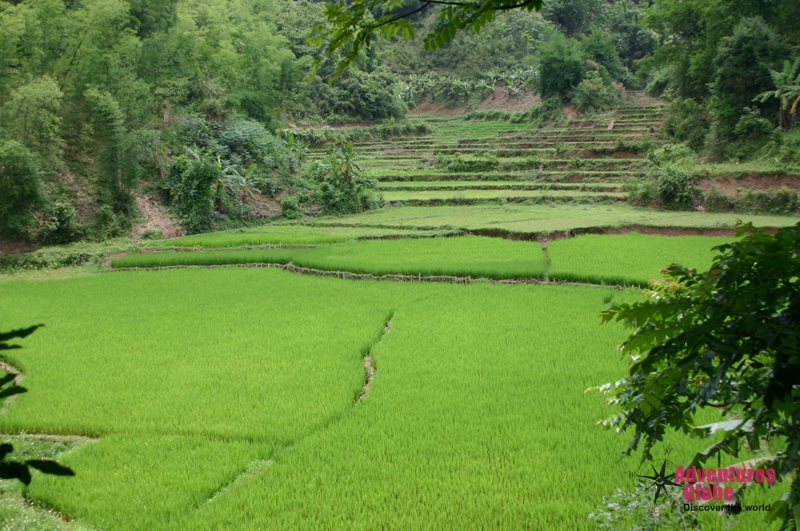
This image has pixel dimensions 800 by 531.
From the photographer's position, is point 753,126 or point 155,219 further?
point 753,126

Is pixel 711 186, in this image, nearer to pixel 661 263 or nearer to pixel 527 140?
pixel 661 263

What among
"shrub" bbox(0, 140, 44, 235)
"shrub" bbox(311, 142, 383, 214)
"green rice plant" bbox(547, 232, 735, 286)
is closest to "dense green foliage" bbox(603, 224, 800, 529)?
"green rice plant" bbox(547, 232, 735, 286)

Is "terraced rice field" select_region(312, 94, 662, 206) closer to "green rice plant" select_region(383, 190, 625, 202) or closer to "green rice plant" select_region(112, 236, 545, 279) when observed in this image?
"green rice plant" select_region(383, 190, 625, 202)

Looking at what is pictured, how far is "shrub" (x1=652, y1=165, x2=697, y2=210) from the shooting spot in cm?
1455

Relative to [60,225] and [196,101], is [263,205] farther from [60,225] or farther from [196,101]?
[60,225]

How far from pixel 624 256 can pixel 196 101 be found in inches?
487

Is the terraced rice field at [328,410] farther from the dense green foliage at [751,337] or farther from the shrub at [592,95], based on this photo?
the shrub at [592,95]

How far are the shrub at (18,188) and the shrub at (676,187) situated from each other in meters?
13.7

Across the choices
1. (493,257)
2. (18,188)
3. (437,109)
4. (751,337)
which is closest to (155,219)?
(18,188)

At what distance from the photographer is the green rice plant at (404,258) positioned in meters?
9.51

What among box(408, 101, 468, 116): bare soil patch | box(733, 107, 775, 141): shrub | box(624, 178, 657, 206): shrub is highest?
box(408, 101, 468, 116): bare soil patch

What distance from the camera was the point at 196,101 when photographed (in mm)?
16562

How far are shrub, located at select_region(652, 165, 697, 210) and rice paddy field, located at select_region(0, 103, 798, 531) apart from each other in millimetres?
2395

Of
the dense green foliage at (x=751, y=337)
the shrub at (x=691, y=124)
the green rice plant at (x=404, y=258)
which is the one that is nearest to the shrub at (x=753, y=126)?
the shrub at (x=691, y=124)
